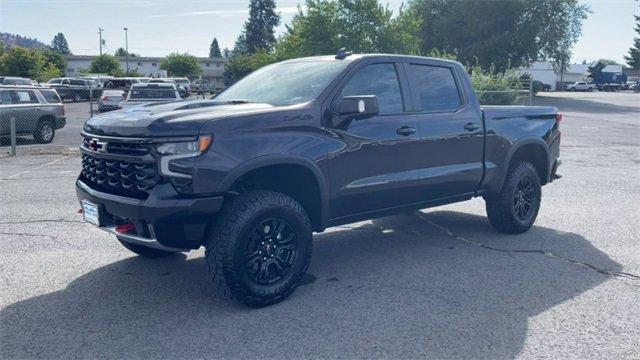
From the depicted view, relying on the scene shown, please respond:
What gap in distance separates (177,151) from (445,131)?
2.83 meters

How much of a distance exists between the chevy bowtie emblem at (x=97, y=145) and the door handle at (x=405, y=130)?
8.19 feet

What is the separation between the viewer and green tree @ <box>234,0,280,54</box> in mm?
91812

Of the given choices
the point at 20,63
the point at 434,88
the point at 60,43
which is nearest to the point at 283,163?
the point at 434,88

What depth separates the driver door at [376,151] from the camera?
5062mm

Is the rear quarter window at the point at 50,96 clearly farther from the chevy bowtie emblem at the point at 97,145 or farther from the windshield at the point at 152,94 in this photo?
the chevy bowtie emblem at the point at 97,145

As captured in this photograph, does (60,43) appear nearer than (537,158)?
No

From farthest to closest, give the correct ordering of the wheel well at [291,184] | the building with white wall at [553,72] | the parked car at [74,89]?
1. the building with white wall at [553,72]
2. the parked car at [74,89]
3. the wheel well at [291,184]

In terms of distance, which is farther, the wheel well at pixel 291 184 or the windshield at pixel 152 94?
the windshield at pixel 152 94

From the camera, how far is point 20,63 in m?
51.2

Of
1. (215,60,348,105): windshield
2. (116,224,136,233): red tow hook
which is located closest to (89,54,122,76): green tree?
(215,60,348,105): windshield

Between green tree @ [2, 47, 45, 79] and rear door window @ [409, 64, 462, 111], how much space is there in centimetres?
5272

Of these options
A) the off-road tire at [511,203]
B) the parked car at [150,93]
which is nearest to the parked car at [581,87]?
the parked car at [150,93]

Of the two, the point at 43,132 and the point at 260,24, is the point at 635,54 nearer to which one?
the point at 260,24

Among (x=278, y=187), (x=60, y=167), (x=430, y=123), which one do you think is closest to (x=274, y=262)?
(x=278, y=187)
